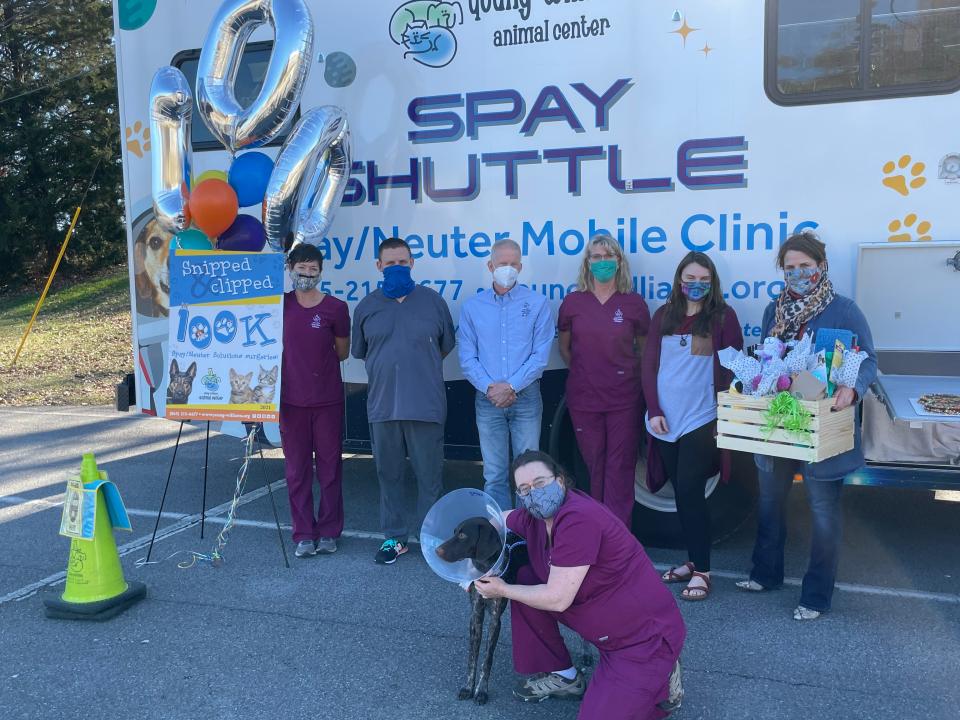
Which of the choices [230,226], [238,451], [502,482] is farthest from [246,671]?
[238,451]

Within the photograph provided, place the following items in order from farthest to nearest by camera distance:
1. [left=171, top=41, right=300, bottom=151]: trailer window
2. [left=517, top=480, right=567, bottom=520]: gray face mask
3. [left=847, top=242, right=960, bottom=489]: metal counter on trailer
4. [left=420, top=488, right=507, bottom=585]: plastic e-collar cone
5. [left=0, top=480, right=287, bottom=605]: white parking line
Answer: [left=171, top=41, right=300, bottom=151]: trailer window
[left=0, top=480, right=287, bottom=605]: white parking line
[left=847, top=242, right=960, bottom=489]: metal counter on trailer
[left=420, top=488, right=507, bottom=585]: plastic e-collar cone
[left=517, top=480, right=567, bottom=520]: gray face mask

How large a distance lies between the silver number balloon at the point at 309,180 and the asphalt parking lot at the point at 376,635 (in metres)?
1.77

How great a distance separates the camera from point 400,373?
4.52 meters

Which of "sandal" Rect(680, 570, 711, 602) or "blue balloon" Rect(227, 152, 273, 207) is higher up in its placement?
"blue balloon" Rect(227, 152, 273, 207)

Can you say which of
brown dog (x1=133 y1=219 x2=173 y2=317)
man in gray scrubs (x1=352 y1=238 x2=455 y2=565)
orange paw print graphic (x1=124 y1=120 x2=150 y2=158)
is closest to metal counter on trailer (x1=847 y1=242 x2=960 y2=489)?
man in gray scrubs (x1=352 y1=238 x2=455 y2=565)

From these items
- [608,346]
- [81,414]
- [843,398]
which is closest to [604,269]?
[608,346]

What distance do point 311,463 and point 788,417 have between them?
2.55 meters

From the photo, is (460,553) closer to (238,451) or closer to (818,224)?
(818,224)

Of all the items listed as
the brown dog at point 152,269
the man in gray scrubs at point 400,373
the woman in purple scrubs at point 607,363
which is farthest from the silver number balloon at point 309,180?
the woman in purple scrubs at point 607,363

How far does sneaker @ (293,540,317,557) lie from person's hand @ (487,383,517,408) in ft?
4.29

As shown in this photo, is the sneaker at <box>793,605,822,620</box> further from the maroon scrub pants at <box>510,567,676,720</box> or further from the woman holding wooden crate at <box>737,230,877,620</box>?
the maroon scrub pants at <box>510,567,676,720</box>

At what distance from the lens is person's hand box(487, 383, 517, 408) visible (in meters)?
4.40

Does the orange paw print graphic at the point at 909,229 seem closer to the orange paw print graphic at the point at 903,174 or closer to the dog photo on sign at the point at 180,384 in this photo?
the orange paw print graphic at the point at 903,174

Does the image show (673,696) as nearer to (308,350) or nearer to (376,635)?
(376,635)
